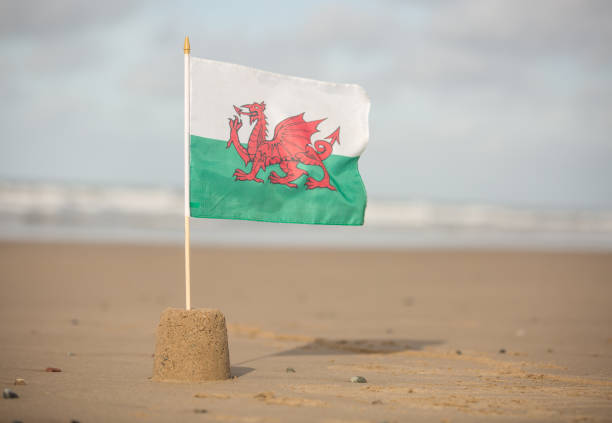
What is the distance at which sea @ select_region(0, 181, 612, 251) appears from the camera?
27.1 m

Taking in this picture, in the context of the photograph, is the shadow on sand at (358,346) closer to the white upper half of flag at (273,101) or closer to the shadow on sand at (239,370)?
the shadow on sand at (239,370)

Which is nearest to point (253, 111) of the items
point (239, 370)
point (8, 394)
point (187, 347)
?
point (187, 347)

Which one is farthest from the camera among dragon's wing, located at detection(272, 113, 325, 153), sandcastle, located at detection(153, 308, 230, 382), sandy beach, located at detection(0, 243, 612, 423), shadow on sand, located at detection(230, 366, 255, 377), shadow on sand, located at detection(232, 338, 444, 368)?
shadow on sand, located at detection(232, 338, 444, 368)

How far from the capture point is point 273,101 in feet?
25.1

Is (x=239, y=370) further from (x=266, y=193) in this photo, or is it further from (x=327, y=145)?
(x=327, y=145)

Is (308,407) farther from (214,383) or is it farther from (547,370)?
(547,370)

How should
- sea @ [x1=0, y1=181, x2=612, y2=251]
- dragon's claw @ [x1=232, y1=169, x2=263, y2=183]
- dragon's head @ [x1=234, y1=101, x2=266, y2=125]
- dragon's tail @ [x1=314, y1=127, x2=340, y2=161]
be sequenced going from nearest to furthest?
dragon's claw @ [x1=232, y1=169, x2=263, y2=183]
dragon's head @ [x1=234, y1=101, x2=266, y2=125]
dragon's tail @ [x1=314, y1=127, x2=340, y2=161]
sea @ [x1=0, y1=181, x2=612, y2=251]

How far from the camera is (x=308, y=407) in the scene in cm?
564

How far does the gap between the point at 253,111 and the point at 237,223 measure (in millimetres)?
25305

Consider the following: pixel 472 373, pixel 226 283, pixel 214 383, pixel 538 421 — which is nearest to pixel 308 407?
pixel 214 383

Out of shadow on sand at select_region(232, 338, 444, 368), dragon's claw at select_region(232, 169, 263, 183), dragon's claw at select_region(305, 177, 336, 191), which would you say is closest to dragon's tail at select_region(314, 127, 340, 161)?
dragon's claw at select_region(305, 177, 336, 191)

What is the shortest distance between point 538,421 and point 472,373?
94.0 inches

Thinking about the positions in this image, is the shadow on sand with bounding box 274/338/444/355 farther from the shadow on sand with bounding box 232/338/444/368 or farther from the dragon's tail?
the dragon's tail

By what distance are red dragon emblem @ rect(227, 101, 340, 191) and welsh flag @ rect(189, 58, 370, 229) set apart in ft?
0.03
